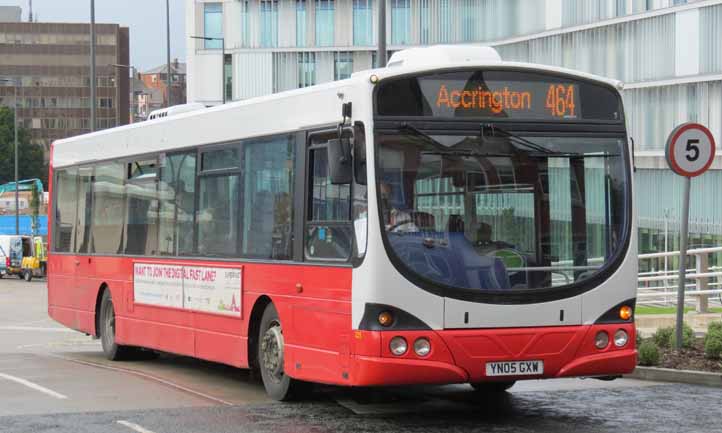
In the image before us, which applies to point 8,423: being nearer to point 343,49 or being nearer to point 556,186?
point 556,186

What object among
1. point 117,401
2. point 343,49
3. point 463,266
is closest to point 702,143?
point 463,266

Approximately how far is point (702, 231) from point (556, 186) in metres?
43.4

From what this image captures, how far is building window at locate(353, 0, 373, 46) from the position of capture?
228 ft

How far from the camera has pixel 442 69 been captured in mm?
11867

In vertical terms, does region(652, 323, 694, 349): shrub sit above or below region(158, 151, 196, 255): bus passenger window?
below

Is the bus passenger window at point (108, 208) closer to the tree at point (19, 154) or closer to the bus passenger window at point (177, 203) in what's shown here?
the bus passenger window at point (177, 203)

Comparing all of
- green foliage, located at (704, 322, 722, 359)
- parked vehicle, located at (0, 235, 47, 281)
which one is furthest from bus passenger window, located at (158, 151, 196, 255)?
parked vehicle, located at (0, 235, 47, 281)

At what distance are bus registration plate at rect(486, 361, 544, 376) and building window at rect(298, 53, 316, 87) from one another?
59.0 meters

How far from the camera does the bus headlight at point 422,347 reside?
11352 mm

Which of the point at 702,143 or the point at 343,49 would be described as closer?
the point at 702,143

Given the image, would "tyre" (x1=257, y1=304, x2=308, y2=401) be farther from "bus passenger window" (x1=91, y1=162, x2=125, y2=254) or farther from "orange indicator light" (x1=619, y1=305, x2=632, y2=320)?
"bus passenger window" (x1=91, y1=162, x2=125, y2=254)

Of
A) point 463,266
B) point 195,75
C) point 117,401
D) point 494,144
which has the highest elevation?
point 195,75

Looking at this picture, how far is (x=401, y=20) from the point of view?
226 ft

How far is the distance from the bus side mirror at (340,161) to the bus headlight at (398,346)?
138 cm
